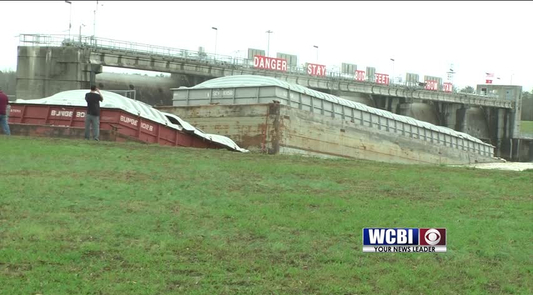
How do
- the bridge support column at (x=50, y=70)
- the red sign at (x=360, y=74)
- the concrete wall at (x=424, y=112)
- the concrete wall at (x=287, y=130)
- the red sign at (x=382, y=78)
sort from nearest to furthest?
the concrete wall at (x=287, y=130) → the bridge support column at (x=50, y=70) → the concrete wall at (x=424, y=112) → the red sign at (x=360, y=74) → the red sign at (x=382, y=78)

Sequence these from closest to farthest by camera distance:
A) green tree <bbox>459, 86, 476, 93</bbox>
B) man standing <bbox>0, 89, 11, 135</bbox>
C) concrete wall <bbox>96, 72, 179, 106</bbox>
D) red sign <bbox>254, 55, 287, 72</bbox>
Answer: man standing <bbox>0, 89, 11, 135</bbox> < concrete wall <bbox>96, 72, 179, 106</bbox> < red sign <bbox>254, 55, 287, 72</bbox> < green tree <bbox>459, 86, 476, 93</bbox>

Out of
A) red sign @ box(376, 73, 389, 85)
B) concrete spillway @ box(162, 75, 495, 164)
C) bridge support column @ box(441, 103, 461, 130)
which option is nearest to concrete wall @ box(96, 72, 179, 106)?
concrete spillway @ box(162, 75, 495, 164)

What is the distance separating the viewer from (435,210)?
9961 millimetres

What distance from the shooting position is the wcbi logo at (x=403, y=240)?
24.4 feet

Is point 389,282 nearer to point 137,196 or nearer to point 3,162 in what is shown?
point 137,196

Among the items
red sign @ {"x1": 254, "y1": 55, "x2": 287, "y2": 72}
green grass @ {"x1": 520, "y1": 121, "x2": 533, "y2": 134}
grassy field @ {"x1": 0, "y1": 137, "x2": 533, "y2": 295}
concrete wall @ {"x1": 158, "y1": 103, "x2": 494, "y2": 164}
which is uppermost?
red sign @ {"x1": 254, "y1": 55, "x2": 287, "y2": 72}

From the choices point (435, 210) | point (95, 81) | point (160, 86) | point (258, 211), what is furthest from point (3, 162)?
point (160, 86)

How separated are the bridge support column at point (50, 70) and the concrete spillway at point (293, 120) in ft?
55.0

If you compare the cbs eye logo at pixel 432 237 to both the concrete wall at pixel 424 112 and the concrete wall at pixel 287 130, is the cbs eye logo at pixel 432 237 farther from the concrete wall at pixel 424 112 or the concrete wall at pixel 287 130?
the concrete wall at pixel 424 112

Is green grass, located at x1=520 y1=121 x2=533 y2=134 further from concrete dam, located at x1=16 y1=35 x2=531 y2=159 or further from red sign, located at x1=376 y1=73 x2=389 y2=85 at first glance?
A: red sign, located at x1=376 y1=73 x2=389 y2=85

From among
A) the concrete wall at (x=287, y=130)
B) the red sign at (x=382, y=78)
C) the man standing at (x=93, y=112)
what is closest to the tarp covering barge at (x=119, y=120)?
the man standing at (x=93, y=112)

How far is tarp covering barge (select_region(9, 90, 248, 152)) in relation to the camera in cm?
2097

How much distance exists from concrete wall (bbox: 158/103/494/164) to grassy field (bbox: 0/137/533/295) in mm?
16209

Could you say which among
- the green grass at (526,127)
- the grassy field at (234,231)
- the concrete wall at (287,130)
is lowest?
the grassy field at (234,231)
